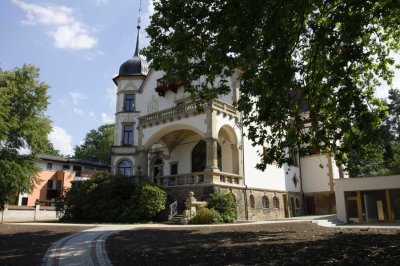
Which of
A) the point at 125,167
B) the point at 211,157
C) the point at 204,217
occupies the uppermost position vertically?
the point at 125,167

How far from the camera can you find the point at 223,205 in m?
22.5

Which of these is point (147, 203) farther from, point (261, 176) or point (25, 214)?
point (25, 214)

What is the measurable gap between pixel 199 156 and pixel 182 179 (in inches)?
195

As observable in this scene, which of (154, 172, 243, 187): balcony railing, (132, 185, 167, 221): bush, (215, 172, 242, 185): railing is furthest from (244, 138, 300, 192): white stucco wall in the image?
(132, 185, 167, 221): bush

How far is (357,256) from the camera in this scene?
851cm

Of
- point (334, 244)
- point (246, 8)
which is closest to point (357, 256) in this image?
point (334, 244)

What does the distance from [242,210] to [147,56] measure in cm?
1735

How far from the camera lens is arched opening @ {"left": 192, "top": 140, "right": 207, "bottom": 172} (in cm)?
2920

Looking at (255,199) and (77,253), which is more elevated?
(255,199)

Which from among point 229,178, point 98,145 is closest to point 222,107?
point 229,178

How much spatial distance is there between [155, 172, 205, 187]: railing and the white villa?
7 cm

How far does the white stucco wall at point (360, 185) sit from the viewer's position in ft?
65.9

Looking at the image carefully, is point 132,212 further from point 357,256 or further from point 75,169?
point 75,169

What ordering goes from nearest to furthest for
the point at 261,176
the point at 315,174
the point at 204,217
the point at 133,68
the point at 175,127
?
the point at 204,217
the point at 175,127
the point at 261,176
the point at 315,174
the point at 133,68
